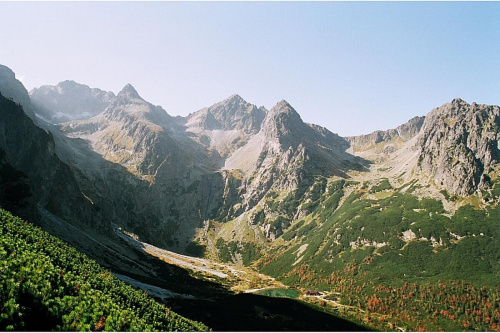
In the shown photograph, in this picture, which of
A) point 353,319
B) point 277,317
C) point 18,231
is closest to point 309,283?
point 353,319

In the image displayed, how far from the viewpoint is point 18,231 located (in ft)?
200

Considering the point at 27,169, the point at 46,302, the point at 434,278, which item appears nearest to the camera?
the point at 46,302

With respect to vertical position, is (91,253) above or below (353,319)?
below

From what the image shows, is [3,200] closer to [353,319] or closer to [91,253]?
[91,253]

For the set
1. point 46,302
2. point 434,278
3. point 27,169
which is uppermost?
point 434,278

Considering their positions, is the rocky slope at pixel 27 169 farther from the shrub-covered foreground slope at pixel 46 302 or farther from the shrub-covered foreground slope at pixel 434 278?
the shrub-covered foreground slope at pixel 434 278

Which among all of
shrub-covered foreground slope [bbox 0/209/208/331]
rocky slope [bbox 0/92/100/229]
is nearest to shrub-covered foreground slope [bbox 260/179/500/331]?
shrub-covered foreground slope [bbox 0/209/208/331]

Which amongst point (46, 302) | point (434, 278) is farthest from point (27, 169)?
point (434, 278)

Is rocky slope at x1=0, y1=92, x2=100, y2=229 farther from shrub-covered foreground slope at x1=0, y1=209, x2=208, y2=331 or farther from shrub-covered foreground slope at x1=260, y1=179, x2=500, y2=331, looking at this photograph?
shrub-covered foreground slope at x1=260, y1=179, x2=500, y2=331

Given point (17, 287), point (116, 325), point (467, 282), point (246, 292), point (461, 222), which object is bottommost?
point (246, 292)

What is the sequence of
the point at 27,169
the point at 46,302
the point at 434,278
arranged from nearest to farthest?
the point at 46,302
the point at 434,278
the point at 27,169

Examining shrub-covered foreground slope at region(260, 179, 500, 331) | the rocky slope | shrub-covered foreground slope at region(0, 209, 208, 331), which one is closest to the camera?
shrub-covered foreground slope at region(0, 209, 208, 331)

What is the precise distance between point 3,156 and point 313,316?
168 metres

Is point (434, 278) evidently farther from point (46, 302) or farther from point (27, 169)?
point (27, 169)
